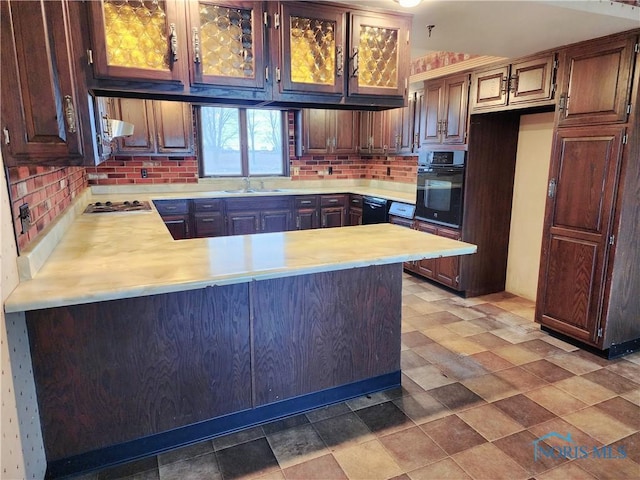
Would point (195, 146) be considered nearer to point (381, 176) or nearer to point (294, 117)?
point (294, 117)

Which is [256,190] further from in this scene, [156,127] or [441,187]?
[441,187]

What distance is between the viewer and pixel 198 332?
1962 millimetres

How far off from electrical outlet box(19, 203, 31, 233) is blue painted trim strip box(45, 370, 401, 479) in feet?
3.43

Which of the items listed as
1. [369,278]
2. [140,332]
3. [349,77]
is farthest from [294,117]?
[140,332]

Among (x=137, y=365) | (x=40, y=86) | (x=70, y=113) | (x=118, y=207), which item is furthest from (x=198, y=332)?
(x=118, y=207)

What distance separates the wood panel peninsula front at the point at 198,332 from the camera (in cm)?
172

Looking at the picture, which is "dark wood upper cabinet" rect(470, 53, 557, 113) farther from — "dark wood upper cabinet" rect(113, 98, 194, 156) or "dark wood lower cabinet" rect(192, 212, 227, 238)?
"dark wood upper cabinet" rect(113, 98, 194, 156)

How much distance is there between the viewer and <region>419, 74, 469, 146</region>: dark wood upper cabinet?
3.88 m

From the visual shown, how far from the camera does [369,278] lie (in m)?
2.32

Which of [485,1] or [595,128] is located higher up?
[485,1]

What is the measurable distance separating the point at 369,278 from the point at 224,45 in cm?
143

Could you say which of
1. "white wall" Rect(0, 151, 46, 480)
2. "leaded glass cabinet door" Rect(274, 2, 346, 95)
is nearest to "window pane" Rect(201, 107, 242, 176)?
"leaded glass cabinet door" Rect(274, 2, 346, 95)

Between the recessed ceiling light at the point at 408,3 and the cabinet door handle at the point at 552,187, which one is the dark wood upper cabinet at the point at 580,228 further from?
the recessed ceiling light at the point at 408,3

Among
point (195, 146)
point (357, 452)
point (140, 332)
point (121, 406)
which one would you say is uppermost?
A: point (195, 146)
